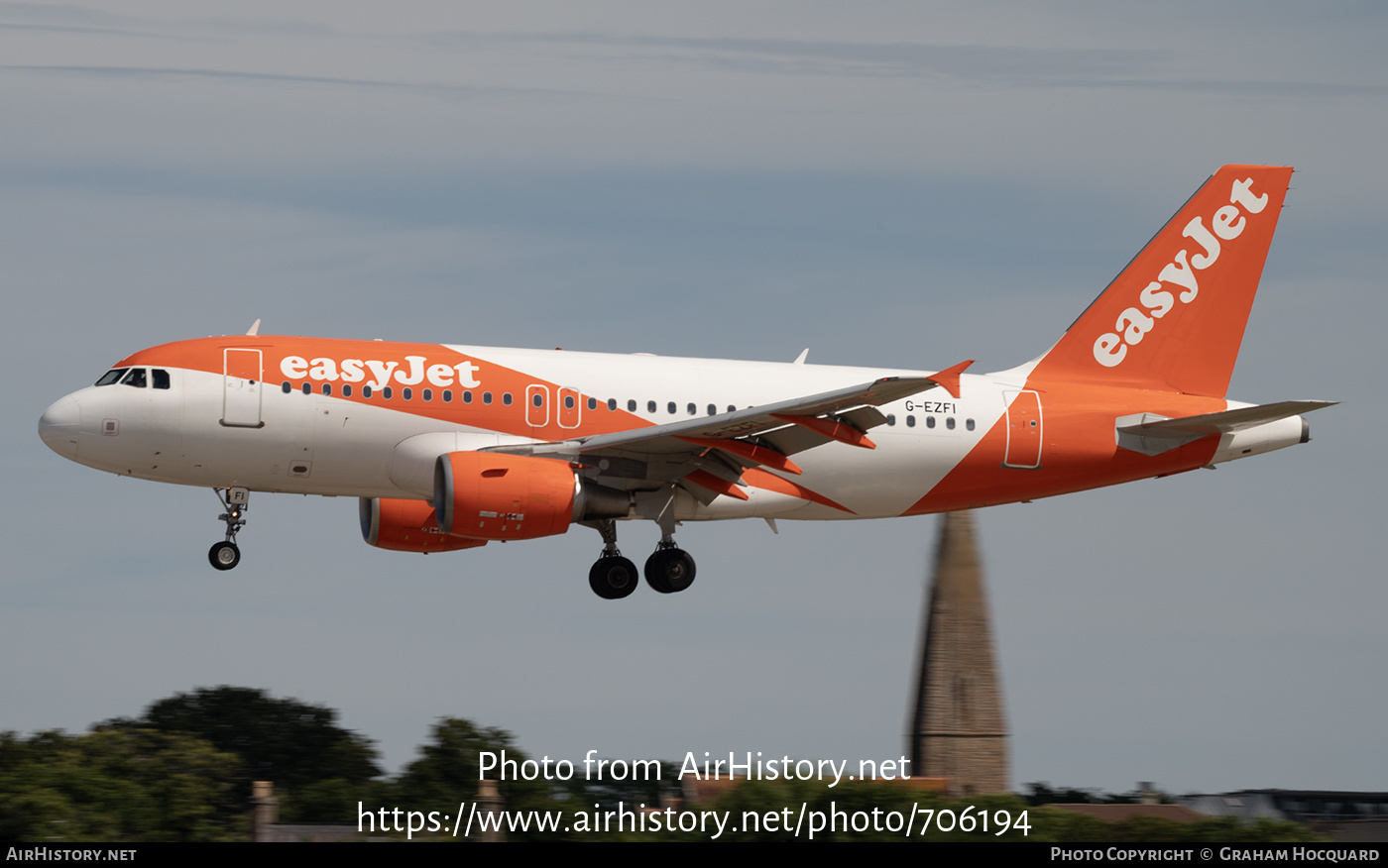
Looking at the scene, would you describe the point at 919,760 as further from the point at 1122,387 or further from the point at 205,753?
the point at 1122,387

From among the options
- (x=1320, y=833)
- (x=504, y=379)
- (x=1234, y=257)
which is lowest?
(x=1320, y=833)

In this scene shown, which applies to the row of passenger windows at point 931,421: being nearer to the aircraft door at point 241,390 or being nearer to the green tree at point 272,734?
the aircraft door at point 241,390

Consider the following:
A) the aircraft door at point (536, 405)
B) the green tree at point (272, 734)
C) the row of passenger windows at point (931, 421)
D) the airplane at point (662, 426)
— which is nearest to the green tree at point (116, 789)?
the green tree at point (272, 734)

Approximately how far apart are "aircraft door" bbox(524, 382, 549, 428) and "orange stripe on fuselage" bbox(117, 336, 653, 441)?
0.05 m

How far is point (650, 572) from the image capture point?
36.0m

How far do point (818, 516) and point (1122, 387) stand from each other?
805 centimetres

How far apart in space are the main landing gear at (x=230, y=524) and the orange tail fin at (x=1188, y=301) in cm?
1797

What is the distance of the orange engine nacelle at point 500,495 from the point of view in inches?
1270

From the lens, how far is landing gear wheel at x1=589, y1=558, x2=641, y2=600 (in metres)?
36.0

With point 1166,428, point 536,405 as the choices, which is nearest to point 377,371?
point 536,405

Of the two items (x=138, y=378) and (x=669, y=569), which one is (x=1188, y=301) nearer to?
(x=669, y=569)

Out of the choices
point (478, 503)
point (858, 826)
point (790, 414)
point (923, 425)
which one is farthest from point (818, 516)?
point (858, 826)

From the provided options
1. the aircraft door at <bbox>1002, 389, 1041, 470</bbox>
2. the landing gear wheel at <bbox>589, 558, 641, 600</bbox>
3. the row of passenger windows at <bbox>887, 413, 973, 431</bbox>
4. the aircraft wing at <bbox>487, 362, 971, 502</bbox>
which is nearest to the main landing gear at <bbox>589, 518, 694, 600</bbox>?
the landing gear wheel at <bbox>589, 558, 641, 600</bbox>

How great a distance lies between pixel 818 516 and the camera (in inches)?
1463
